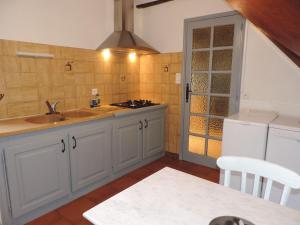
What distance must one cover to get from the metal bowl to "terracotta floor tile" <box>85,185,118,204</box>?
1.63 meters

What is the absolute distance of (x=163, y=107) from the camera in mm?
3176

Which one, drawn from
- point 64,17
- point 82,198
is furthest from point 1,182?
point 64,17

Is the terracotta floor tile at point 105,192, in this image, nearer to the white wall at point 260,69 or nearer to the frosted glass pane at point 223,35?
the white wall at point 260,69

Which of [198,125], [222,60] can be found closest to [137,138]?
[198,125]

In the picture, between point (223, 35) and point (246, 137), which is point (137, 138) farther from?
point (223, 35)

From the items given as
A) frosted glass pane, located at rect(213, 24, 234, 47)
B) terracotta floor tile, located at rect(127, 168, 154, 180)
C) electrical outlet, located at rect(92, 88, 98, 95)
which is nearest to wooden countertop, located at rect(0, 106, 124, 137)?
electrical outlet, located at rect(92, 88, 98, 95)

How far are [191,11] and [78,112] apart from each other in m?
2.01

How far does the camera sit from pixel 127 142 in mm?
2668

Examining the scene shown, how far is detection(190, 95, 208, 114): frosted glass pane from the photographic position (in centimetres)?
296

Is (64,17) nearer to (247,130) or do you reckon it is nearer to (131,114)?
(131,114)

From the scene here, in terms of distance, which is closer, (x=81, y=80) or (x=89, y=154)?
(x=89, y=154)

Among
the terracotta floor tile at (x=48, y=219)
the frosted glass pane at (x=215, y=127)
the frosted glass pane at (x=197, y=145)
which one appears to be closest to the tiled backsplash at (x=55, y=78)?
the terracotta floor tile at (x=48, y=219)

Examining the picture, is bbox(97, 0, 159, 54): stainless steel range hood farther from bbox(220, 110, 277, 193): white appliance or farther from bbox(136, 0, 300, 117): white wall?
bbox(220, 110, 277, 193): white appliance

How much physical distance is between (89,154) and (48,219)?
2.21 feet
